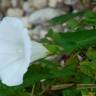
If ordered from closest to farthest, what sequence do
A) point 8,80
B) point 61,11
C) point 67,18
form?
point 8,80 < point 67,18 < point 61,11

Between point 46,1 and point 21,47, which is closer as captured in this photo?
point 21,47

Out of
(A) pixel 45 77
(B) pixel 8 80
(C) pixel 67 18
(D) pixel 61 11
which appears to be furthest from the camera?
(D) pixel 61 11

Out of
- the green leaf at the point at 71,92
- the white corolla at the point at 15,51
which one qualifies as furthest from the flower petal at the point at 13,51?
the green leaf at the point at 71,92

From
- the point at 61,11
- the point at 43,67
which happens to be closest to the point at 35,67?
the point at 43,67

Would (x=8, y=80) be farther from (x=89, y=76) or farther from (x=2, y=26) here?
(x=89, y=76)

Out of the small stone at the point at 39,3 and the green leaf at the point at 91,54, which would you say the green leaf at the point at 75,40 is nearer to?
the green leaf at the point at 91,54

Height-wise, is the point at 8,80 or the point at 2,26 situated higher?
the point at 2,26

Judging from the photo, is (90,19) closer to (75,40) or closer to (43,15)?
(75,40)
